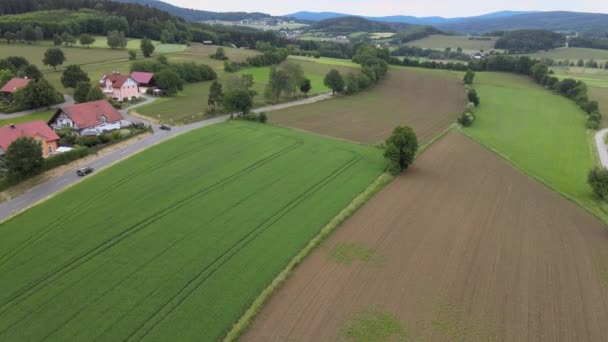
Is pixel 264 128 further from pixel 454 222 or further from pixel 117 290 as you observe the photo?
pixel 117 290

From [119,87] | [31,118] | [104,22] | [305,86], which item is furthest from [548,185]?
[104,22]

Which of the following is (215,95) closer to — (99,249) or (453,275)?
(99,249)

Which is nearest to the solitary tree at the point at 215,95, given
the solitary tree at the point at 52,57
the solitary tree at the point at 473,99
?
the solitary tree at the point at 52,57

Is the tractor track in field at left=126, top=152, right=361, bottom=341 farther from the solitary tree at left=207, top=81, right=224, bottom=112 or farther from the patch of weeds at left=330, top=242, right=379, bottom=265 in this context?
the solitary tree at left=207, top=81, right=224, bottom=112

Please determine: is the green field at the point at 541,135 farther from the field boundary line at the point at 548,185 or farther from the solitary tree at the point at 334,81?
the solitary tree at the point at 334,81

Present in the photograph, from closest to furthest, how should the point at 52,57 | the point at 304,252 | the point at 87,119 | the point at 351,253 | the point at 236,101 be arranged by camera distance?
the point at 304,252 → the point at 351,253 → the point at 87,119 → the point at 236,101 → the point at 52,57
